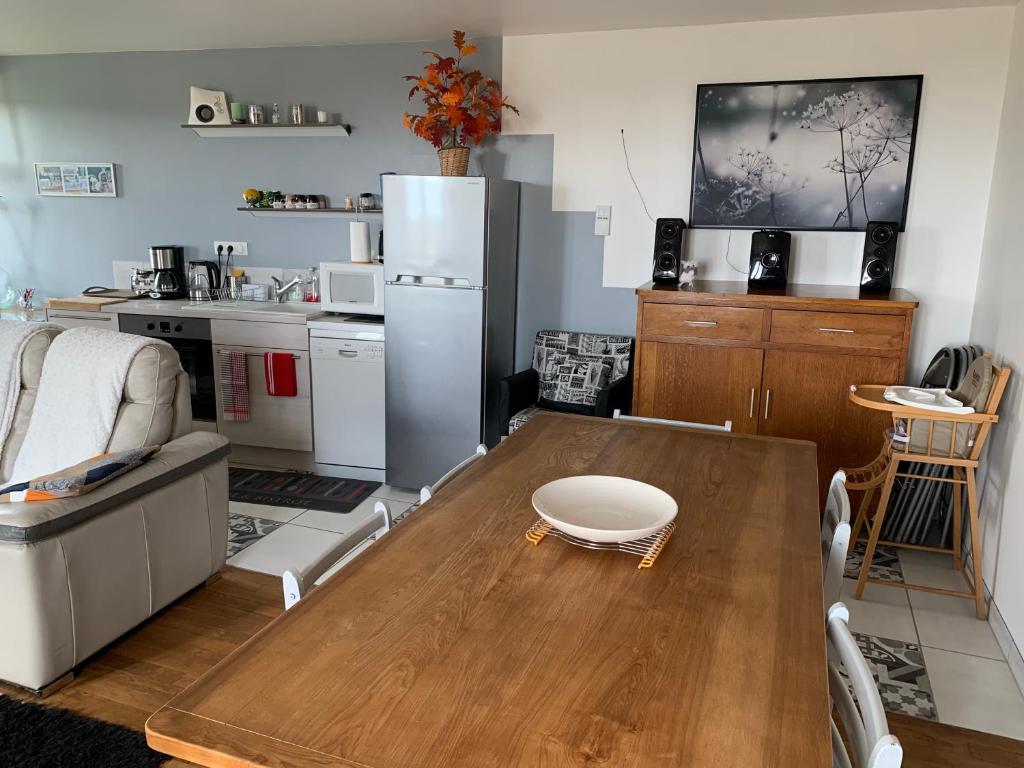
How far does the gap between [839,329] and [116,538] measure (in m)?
2.96

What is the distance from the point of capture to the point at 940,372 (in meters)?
3.31

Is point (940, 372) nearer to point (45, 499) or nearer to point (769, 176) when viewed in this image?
point (769, 176)

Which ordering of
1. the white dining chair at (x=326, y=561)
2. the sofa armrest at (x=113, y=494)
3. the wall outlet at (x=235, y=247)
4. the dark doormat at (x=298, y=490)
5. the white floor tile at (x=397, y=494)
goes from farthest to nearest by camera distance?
the wall outlet at (x=235, y=247), the white floor tile at (x=397, y=494), the dark doormat at (x=298, y=490), the sofa armrest at (x=113, y=494), the white dining chair at (x=326, y=561)

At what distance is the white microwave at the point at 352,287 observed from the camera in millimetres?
4027

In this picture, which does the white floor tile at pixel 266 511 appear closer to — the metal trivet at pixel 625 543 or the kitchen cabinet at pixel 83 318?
the kitchen cabinet at pixel 83 318

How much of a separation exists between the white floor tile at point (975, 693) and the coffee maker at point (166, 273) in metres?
4.46

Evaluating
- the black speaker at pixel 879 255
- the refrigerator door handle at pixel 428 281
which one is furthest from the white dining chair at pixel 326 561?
the black speaker at pixel 879 255

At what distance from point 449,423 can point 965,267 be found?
265 centimetres

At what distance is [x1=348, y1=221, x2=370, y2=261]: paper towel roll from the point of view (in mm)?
4172

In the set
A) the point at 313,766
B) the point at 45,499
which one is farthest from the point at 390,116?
the point at 313,766

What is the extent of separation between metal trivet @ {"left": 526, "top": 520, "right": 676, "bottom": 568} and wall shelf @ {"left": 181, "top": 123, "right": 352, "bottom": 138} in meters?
3.50

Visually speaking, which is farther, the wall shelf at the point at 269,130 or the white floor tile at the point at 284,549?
the wall shelf at the point at 269,130

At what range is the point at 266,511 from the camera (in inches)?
147

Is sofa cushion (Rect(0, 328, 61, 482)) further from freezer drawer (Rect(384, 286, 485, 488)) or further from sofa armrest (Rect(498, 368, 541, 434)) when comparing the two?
sofa armrest (Rect(498, 368, 541, 434))
